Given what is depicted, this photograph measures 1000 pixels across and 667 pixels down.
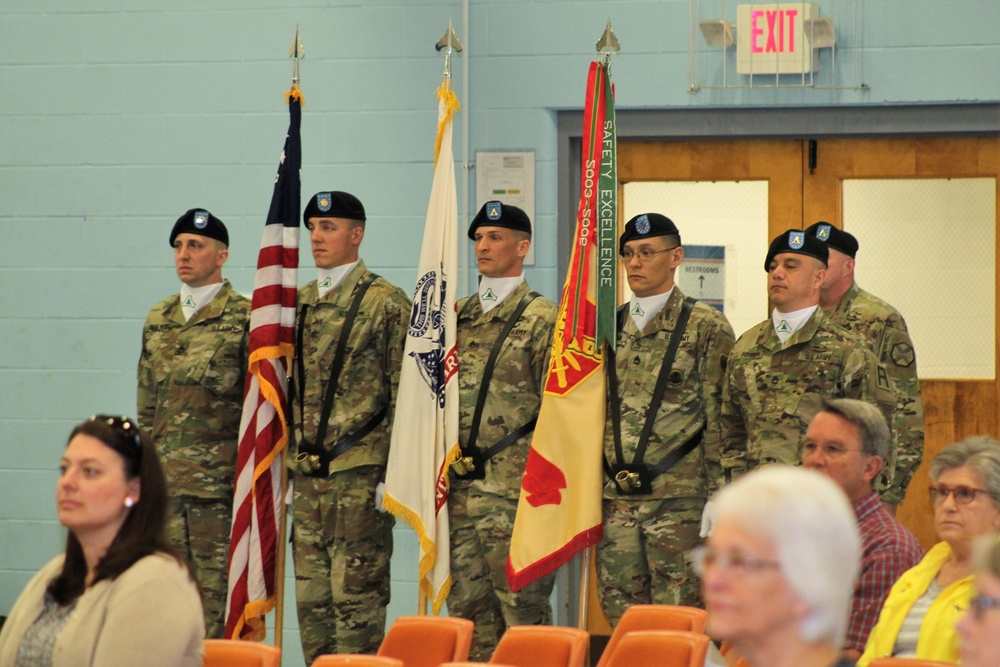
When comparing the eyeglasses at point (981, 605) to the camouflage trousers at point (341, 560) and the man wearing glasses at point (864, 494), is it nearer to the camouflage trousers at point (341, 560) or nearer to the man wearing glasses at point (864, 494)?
the man wearing glasses at point (864, 494)

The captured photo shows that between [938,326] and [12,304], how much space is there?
13.3 ft

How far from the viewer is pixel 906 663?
246cm

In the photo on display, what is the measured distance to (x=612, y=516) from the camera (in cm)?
429

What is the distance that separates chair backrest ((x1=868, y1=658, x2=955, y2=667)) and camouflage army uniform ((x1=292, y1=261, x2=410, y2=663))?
230cm

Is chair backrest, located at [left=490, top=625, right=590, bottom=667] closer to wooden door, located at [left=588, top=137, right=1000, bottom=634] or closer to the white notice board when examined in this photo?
the white notice board

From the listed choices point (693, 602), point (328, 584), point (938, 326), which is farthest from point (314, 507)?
point (938, 326)

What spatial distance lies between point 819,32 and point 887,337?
4.42 feet

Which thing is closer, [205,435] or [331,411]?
[331,411]

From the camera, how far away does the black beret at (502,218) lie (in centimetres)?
452

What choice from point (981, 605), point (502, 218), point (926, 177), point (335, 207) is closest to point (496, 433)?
point (502, 218)

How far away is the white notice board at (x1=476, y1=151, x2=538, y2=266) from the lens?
534 cm

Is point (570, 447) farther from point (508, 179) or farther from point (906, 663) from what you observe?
point (906, 663)

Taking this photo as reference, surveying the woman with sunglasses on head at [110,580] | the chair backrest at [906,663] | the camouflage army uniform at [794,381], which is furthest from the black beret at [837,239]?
the woman with sunglasses on head at [110,580]

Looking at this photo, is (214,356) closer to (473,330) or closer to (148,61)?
Result: (473,330)
